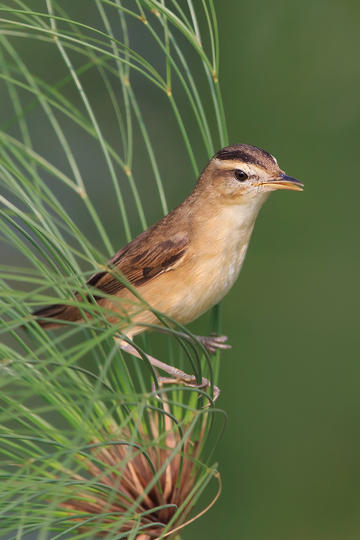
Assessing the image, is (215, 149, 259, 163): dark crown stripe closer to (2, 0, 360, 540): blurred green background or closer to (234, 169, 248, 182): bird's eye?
(234, 169, 248, 182): bird's eye

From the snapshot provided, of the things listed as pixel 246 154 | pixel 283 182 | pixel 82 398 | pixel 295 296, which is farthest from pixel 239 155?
pixel 295 296

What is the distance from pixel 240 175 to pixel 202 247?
10.5 inches

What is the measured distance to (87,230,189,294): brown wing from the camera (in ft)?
8.66

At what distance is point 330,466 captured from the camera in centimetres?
350

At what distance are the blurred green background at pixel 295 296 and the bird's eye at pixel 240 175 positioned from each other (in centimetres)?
115

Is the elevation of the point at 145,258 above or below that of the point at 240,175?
below

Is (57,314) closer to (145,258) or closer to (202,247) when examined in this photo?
(145,258)

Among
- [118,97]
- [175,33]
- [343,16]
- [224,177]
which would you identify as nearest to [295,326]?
[224,177]

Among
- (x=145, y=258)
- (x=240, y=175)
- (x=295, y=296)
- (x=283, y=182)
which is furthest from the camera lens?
(x=295, y=296)

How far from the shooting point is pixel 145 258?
8.79ft

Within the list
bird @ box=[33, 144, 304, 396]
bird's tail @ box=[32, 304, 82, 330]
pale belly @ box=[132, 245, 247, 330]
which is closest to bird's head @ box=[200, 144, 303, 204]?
bird @ box=[33, 144, 304, 396]

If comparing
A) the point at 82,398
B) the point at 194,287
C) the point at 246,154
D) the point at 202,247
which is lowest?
the point at 82,398

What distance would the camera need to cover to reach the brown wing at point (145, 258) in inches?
104

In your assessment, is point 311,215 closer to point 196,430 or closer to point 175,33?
point 175,33
